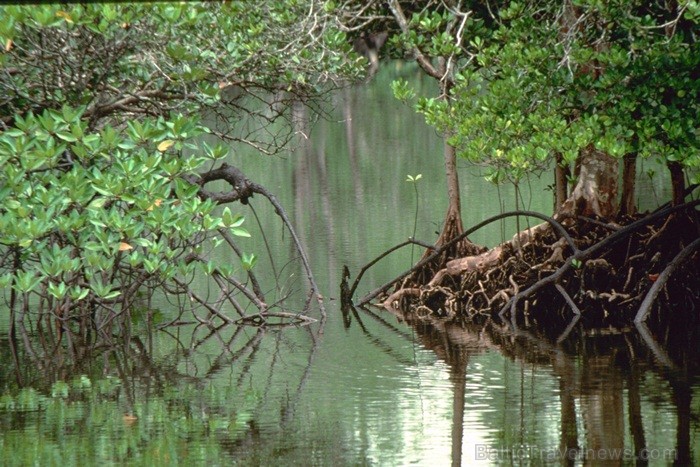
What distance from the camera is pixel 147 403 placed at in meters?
8.84

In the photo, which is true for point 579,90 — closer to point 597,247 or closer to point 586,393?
point 597,247

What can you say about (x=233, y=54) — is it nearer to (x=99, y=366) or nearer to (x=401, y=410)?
(x=99, y=366)

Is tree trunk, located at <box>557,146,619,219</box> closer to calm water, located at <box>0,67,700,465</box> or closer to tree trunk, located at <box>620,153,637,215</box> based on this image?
tree trunk, located at <box>620,153,637,215</box>

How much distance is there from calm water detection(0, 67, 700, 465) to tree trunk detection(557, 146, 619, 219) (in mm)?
1507

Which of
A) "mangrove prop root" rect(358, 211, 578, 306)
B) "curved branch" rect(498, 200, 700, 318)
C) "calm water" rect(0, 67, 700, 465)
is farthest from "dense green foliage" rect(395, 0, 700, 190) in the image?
"calm water" rect(0, 67, 700, 465)

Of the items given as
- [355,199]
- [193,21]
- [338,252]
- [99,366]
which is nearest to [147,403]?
[99,366]

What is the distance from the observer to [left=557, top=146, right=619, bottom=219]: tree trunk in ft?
41.3

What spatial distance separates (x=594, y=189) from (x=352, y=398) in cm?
459

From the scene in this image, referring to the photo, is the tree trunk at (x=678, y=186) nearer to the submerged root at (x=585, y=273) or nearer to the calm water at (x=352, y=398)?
the submerged root at (x=585, y=273)

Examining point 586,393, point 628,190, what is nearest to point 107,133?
point 586,393

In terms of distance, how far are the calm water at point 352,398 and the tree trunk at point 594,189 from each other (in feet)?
4.94

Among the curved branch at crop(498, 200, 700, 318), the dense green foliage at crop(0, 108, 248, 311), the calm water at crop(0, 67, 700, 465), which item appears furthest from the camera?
the curved branch at crop(498, 200, 700, 318)

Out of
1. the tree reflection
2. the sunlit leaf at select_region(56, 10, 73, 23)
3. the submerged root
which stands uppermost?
the sunlit leaf at select_region(56, 10, 73, 23)

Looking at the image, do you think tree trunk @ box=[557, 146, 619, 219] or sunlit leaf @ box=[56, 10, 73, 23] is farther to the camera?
tree trunk @ box=[557, 146, 619, 219]
